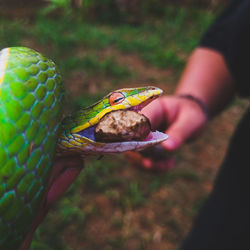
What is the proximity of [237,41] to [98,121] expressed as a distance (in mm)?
1251

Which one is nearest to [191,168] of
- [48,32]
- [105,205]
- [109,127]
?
[105,205]

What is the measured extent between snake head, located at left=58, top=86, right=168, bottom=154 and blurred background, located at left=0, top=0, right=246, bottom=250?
1.27 m

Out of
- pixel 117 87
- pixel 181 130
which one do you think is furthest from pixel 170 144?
pixel 117 87

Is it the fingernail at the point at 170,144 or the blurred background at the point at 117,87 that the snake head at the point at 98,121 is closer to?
the fingernail at the point at 170,144

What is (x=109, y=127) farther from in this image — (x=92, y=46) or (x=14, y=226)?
(x=92, y=46)

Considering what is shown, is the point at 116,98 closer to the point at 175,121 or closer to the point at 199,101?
the point at 175,121

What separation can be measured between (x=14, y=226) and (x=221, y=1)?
8.01m

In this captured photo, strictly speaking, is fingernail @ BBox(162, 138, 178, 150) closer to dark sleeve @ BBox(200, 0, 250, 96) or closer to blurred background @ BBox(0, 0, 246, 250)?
dark sleeve @ BBox(200, 0, 250, 96)

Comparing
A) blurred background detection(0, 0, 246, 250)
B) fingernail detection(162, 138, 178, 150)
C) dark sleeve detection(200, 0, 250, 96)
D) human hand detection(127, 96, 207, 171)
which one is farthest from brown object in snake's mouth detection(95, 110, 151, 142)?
blurred background detection(0, 0, 246, 250)

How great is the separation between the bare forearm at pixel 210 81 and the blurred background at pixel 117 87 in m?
1.04

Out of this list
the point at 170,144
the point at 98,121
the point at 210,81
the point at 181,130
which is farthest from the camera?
the point at 210,81

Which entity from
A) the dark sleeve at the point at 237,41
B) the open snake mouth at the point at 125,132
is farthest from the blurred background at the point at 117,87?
the open snake mouth at the point at 125,132

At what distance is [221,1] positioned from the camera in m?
7.28

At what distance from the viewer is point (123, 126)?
0.71 meters
